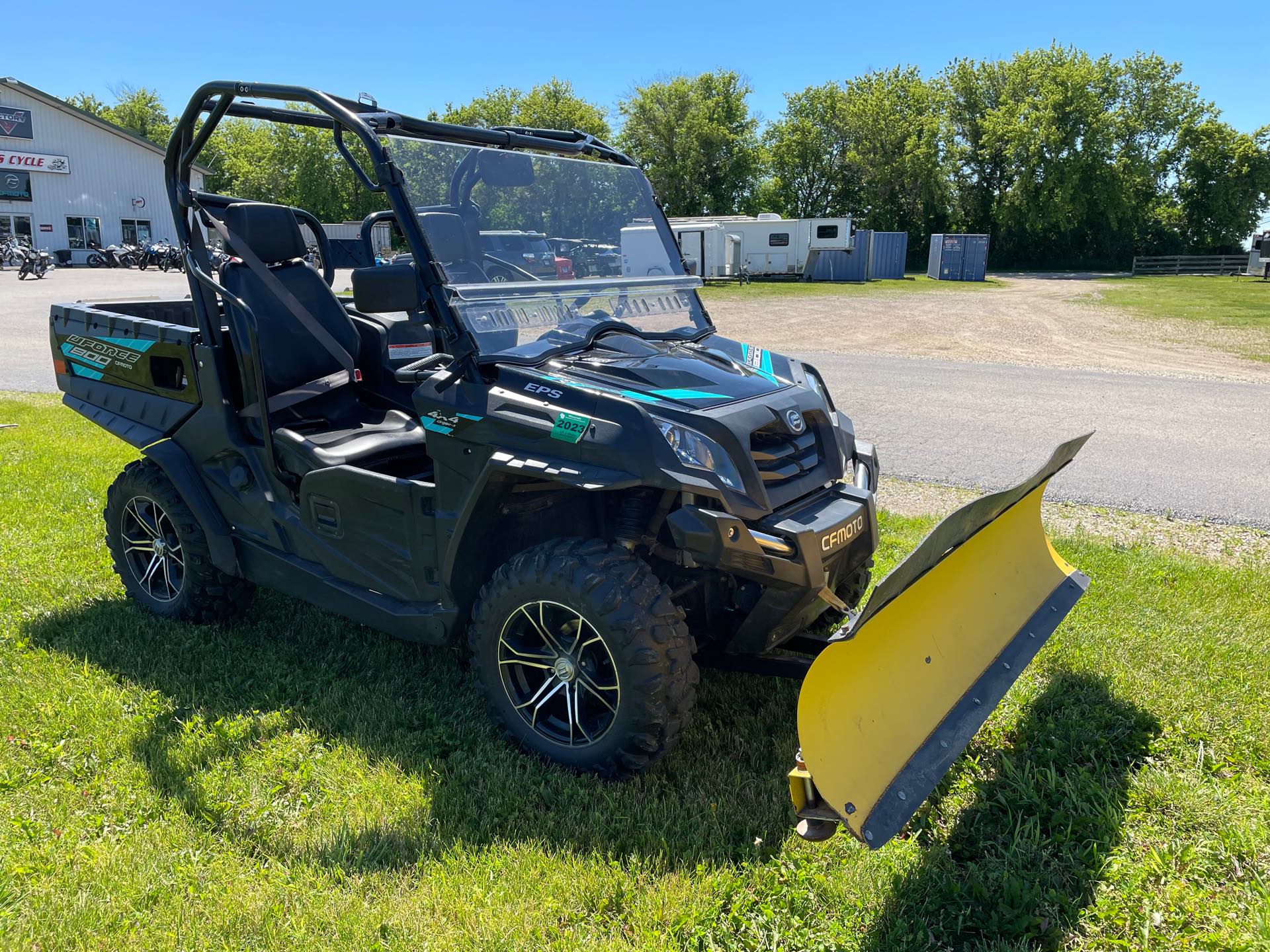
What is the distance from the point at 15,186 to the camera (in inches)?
1590

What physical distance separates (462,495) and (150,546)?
7.13 feet

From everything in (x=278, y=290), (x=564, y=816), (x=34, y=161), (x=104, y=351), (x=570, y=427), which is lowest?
(x=564, y=816)

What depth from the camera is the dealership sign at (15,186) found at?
40031 millimetres

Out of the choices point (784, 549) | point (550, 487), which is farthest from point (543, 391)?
point (784, 549)

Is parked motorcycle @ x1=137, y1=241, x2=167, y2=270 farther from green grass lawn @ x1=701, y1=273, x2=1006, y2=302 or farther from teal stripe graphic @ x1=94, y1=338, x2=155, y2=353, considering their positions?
teal stripe graphic @ x1=94, y1=338, x2=155, y2=353

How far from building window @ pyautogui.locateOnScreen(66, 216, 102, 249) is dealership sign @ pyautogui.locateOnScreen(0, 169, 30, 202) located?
1.88 m

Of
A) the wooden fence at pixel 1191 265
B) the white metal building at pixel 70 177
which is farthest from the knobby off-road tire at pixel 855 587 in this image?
the wooden fence at pixel 1191 265

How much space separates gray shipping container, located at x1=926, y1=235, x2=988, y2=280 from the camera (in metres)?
36.8

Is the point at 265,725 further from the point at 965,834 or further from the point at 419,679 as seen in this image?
the point at 965,834

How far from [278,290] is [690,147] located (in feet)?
181

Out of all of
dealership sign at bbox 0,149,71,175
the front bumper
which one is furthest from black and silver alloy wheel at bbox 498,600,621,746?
dealership sign at bbox 0,149,71,175

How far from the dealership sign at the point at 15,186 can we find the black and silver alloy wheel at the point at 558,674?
155ft

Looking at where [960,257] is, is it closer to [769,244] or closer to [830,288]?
[769,244]

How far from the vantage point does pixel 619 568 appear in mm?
3016
